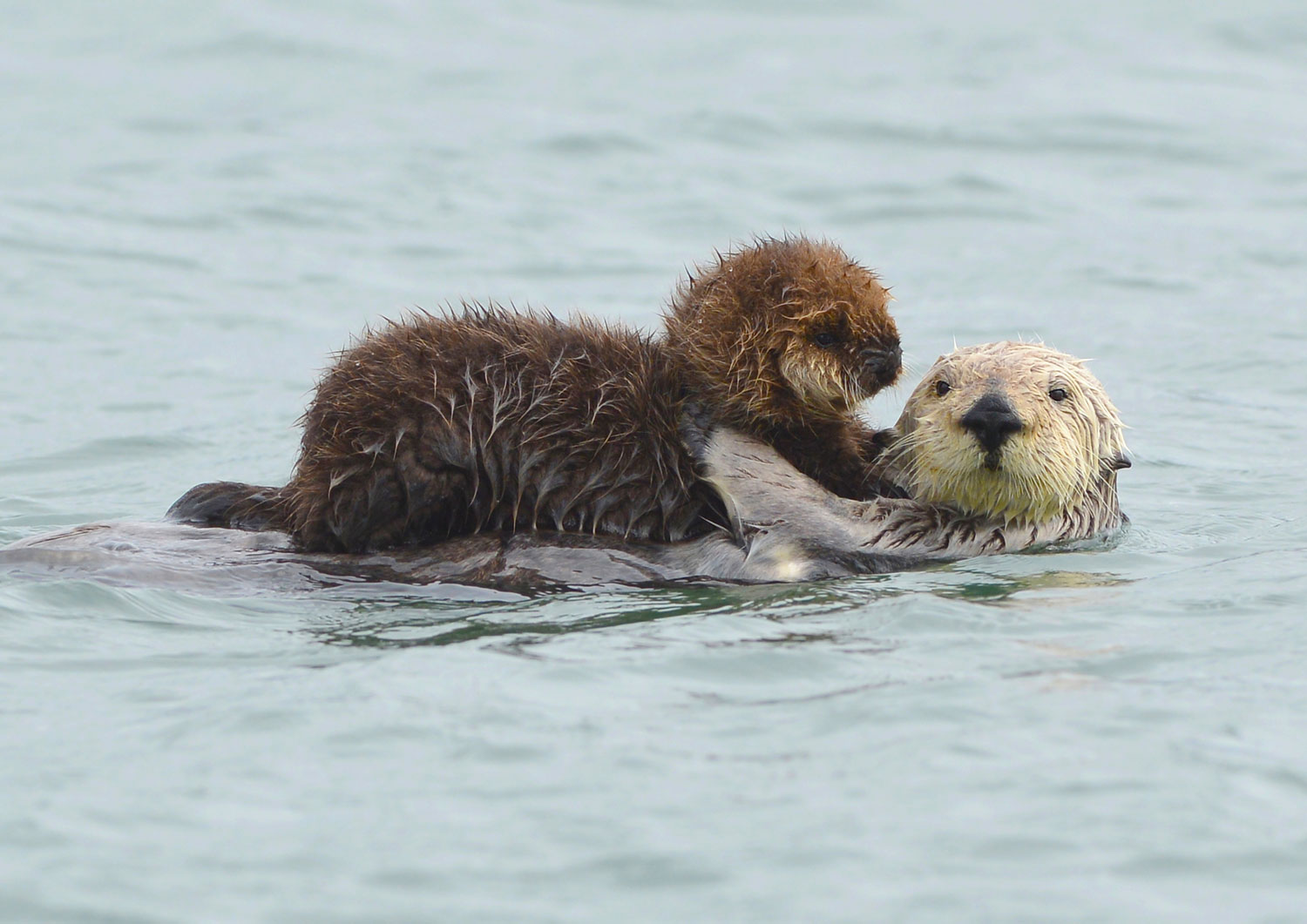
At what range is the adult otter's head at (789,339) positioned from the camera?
5094mm

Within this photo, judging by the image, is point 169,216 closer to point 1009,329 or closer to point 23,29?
point 23,29

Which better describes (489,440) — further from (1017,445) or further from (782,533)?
(1017,445)

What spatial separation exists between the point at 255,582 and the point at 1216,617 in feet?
9.32

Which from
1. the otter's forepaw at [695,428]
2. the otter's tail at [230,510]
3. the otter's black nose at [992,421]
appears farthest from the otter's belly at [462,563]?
the otter's black nose at [992,421]

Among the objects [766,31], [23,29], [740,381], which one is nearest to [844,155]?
[766,31]

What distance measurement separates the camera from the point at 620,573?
511 centimetres

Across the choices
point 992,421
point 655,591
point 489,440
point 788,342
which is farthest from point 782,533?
point 489,440

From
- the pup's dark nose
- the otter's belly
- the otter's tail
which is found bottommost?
Result: the otter's belly

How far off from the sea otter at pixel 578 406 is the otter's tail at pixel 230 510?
334 millimetres

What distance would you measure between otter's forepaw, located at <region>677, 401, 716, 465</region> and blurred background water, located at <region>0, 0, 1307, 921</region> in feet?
1.52

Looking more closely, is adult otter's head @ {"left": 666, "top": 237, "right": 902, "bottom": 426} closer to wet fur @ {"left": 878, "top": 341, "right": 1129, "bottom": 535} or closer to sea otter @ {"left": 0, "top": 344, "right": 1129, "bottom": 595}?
sea otter @ {"left": 0, "top": 344, "right": 1129, "bottom": 595}

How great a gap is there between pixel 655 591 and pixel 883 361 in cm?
99

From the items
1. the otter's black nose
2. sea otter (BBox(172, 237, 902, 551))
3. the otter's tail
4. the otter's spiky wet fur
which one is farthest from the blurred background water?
the otter's tail

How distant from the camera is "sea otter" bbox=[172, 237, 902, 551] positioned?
16.3ft
